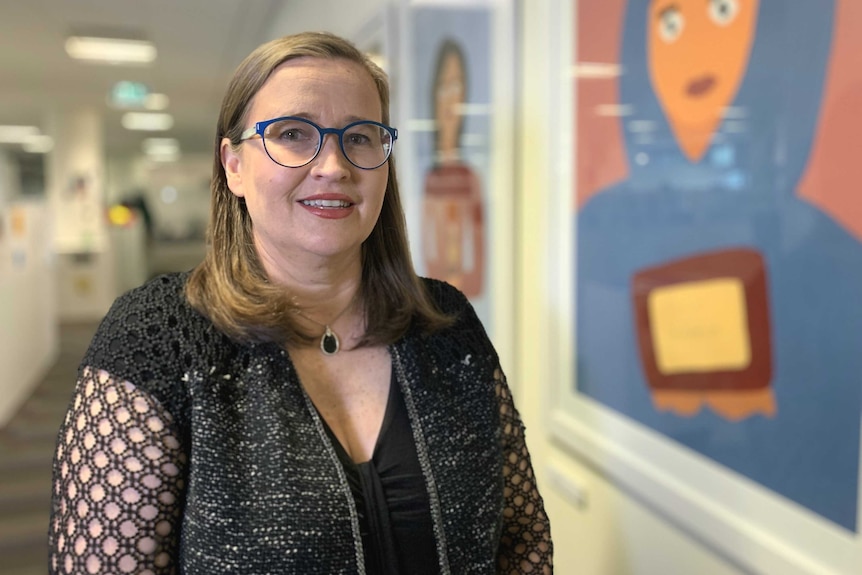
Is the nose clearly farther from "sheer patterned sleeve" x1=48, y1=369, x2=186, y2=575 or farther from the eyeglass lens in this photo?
"sheer patterned sleeve" x1=48, y1=369, x2=186, y2=575

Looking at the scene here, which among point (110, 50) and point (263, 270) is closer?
point (263, 270)

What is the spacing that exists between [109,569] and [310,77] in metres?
0.70

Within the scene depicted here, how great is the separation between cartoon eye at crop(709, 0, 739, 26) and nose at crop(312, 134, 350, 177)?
645 millimetres

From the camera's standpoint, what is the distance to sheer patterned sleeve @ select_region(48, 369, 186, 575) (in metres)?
0.90

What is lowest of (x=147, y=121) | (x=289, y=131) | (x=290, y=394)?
(x=290, y=394)

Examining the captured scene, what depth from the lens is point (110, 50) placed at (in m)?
5.85

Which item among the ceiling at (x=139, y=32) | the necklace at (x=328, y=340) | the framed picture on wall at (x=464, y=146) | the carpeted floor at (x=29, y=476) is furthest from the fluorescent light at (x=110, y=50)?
the necklace at (x=328, y=340)

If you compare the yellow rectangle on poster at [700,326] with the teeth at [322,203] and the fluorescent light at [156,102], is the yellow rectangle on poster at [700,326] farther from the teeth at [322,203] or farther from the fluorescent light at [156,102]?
the fluorescent light at [156,102]

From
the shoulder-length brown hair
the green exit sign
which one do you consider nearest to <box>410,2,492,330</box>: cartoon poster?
the shoulder-length brown hair

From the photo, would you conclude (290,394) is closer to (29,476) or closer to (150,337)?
(150,337)

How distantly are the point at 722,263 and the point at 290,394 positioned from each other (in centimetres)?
71

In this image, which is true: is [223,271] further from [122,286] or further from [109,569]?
[122,286]

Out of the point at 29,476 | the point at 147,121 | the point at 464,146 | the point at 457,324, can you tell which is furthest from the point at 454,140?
the point at 147,121

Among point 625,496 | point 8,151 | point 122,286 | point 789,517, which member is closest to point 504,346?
point 625,496
